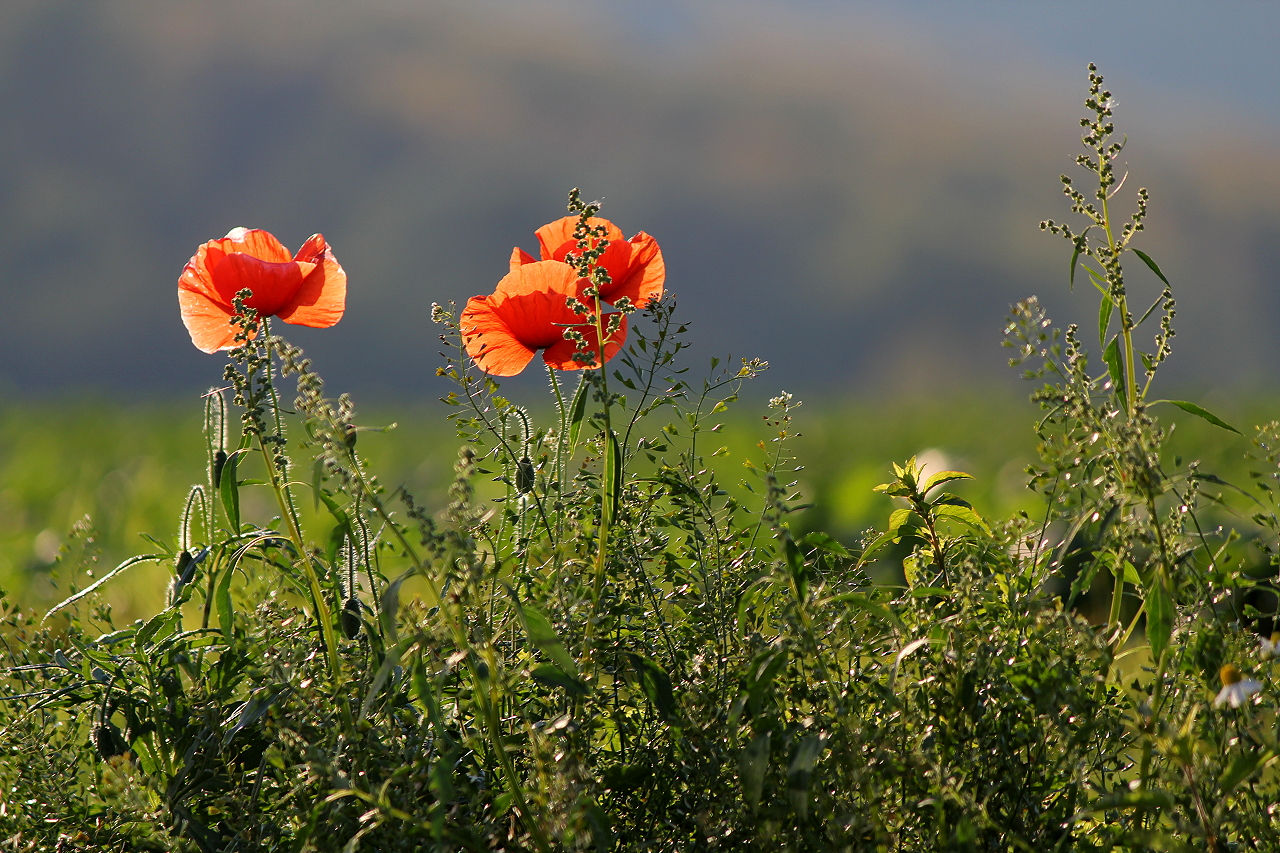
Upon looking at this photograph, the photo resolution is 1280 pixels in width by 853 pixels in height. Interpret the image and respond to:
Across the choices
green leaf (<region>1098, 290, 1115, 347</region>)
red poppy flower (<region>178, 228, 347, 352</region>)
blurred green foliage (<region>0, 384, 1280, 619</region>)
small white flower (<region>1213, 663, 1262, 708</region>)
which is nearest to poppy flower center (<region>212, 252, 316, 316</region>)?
red poppy flower (<region>178, 228, 347, 352</region>)

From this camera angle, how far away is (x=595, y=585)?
1.18 meters

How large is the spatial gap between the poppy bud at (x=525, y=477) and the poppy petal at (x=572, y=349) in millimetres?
129

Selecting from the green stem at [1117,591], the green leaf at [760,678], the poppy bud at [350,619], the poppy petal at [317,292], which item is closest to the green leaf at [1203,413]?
the green stem at [1117,591]

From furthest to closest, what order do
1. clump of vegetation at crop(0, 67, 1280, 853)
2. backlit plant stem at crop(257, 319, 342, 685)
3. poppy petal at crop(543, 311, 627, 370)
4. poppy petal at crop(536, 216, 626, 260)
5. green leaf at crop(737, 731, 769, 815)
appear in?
1. poppy petal at crop(536, 216, 626, 260)
2. poppy petal at crop(543, 311, 627, 370)
3. backlit plant stem at crop(257, 319, 342, 685)
4. clump of vegetation at crop(0, 67, 1280, 853)
5. green leaf at crop(737, 731, 769, 815)

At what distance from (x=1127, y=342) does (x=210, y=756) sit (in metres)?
1.15

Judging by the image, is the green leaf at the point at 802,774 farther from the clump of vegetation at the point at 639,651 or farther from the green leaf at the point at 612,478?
the green leaf at the point at 612,478

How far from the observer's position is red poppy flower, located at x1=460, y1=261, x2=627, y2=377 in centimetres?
130

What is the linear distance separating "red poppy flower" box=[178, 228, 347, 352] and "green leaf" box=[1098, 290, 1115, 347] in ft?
2.91

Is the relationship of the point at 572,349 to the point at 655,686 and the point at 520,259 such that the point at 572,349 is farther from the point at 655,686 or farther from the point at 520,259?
the point at 655,686

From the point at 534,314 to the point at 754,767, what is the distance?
60cm

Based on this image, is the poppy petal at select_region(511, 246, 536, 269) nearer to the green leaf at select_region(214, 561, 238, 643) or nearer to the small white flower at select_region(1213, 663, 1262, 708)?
the green leaf at select_region(214, 561, 238, 643)

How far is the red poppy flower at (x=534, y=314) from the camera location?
1.30 meters

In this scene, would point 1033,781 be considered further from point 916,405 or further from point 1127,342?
point 916,405

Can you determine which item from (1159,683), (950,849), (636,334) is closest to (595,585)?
(636,334)
